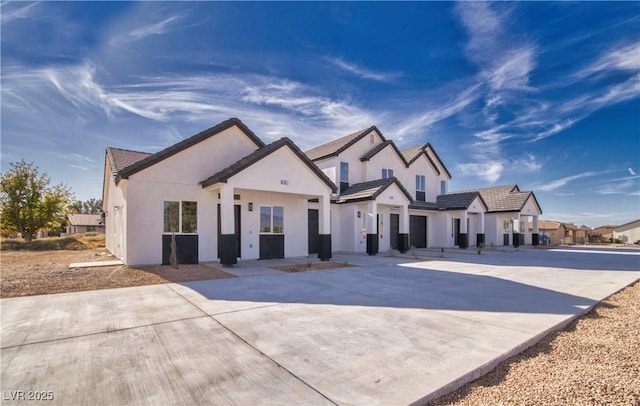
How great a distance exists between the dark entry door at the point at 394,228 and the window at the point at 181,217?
13.2 m

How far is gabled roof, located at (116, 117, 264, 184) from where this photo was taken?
38.3 ft

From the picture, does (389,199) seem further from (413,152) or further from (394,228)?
(413,152)

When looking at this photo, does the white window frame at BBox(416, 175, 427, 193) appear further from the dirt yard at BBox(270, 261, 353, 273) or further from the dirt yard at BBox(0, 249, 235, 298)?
the dirt yard at BBox(0, 249, 235, 298)

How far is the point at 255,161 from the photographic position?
1260cm

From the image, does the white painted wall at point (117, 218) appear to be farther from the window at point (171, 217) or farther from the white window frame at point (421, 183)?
the white window frame at point (421, 183)

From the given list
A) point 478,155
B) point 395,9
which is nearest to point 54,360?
point 395,9

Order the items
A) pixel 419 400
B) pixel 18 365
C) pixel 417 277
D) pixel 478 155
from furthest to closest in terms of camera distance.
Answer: pixel 478 155 → pixel 417 277 → pixel 18 365 → pixel 419 400

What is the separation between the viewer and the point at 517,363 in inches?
152

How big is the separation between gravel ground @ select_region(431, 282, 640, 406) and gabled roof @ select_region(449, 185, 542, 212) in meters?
25.5

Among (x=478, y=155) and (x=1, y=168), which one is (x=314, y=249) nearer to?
(x=478, y=155)

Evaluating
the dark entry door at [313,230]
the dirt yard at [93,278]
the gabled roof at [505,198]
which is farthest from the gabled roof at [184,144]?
the gabled roof at [505,198]

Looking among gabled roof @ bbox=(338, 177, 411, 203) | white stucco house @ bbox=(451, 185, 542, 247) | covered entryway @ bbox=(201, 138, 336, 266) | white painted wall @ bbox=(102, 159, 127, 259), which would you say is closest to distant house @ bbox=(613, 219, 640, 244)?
white stucco house @ bbox=(451, 185, 542, 247)

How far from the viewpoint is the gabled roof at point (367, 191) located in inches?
701

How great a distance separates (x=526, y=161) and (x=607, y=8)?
1954 cm
